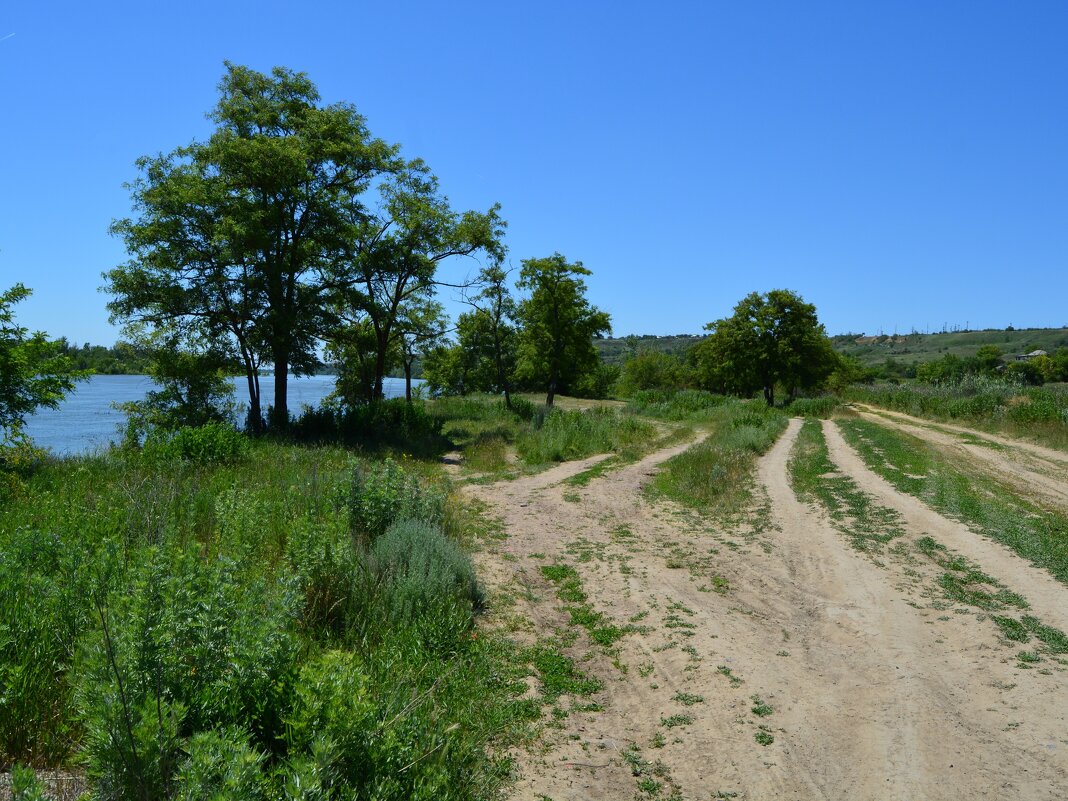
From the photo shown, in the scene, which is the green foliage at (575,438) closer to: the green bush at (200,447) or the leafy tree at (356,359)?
the leafy tree at (356,359)

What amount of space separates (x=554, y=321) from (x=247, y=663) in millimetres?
32607

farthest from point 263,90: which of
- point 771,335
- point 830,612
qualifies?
point 771,335

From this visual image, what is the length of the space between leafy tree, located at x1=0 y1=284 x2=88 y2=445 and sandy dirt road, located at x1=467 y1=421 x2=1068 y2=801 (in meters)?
7.47

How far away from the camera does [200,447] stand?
12.4m

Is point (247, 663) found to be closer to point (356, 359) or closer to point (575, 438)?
point (575, 438)

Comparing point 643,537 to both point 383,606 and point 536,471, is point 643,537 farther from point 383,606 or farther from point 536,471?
point 536,471

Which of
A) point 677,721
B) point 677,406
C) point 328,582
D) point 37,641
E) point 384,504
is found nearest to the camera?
point 37,641

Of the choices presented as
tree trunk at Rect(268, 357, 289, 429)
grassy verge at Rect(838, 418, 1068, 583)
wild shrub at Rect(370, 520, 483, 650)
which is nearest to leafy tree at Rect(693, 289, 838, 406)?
grassy verge at Rect(838, 418, 1068, 583)

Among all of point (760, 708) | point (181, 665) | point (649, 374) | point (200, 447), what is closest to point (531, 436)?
point (200, 447)

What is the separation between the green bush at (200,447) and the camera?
464 inches

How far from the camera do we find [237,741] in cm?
276

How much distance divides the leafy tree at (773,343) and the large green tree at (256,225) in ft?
108

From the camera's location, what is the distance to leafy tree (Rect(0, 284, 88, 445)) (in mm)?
9500

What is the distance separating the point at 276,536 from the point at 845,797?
5606 millimetres
